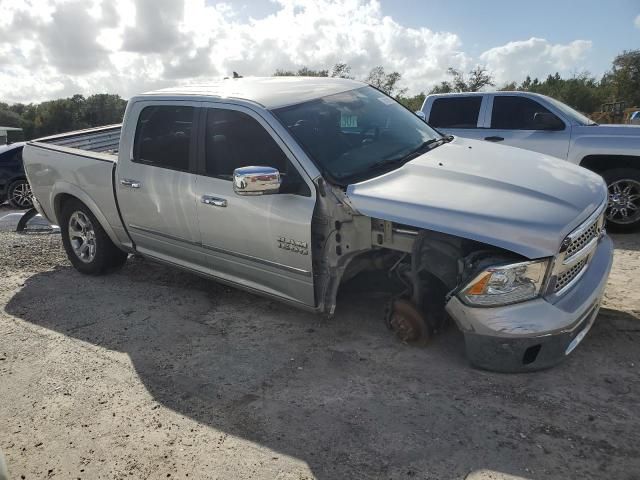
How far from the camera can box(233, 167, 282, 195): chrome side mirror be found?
3.33 m

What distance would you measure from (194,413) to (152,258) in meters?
2.10

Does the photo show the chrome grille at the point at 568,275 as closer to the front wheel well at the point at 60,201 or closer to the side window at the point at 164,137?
the side window at the point at 164,137

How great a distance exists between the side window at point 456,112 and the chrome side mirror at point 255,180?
16.7 feet

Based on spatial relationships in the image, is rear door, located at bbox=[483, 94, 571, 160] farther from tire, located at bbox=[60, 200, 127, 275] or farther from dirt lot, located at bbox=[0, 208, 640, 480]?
tire, located at bbox=[60, 200, 127, 275]

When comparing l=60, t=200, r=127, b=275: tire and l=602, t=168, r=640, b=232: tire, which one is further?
l=602, t=168, r=640, b=232: tire

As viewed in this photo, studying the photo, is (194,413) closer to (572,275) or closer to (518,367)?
(518,367)

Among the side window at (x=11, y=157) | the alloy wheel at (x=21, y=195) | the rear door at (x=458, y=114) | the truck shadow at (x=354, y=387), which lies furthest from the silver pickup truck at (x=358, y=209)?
the side window at (x=11, y=157)

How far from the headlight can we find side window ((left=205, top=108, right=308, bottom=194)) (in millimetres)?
1295

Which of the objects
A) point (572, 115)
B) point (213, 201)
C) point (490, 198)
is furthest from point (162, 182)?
point (572, 115)

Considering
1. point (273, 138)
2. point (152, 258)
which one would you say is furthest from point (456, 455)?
point (152, 258)

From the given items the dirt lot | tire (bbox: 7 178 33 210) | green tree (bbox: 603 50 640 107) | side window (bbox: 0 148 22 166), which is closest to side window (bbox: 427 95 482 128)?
the dirt lot

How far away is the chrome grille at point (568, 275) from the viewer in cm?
304

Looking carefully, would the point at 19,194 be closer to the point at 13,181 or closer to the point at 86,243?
the point at 13,181

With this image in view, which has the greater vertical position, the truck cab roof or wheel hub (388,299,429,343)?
the truck cab roof
